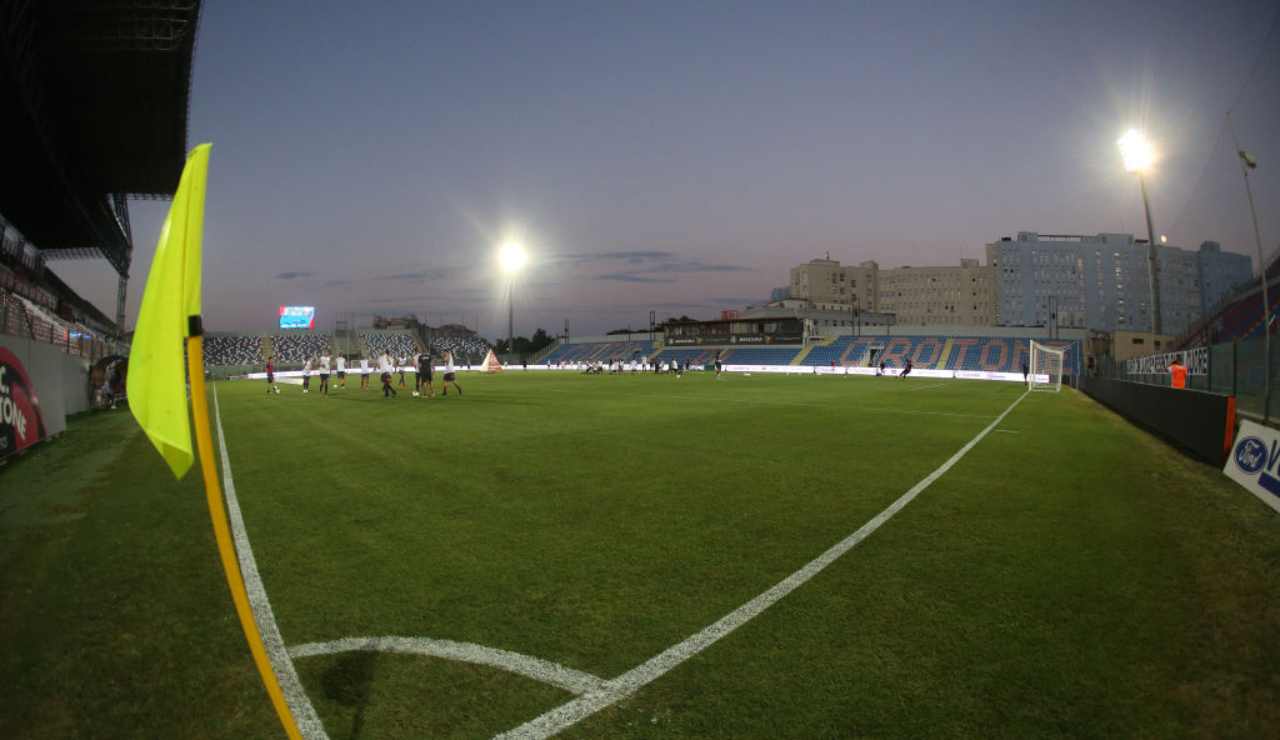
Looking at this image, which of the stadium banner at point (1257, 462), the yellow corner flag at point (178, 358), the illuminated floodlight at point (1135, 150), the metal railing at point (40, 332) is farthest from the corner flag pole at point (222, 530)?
the illuminated floodlight at point (1135, 150)

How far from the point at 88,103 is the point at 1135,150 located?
44280mm

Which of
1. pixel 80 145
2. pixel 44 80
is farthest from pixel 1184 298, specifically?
pixel 80 145

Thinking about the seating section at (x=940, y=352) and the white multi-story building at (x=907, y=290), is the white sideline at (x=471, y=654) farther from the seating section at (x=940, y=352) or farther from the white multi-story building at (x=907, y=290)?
the white multi-story building at (x=907, y=290)

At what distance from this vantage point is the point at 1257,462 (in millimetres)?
7340

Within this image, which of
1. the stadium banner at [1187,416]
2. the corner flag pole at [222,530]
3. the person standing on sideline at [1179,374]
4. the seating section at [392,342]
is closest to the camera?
the corner flag pole at [222,530]

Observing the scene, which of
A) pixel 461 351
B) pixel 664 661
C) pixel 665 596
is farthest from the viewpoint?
pixel 461 351

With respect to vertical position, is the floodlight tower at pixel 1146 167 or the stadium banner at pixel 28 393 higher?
the floodlight tower at pixel 1146 167

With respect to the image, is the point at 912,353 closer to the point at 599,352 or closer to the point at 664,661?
the point at 599,352

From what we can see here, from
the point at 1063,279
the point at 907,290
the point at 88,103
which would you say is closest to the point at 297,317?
the point at 88,103

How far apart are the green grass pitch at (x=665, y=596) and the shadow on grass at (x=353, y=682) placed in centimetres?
2

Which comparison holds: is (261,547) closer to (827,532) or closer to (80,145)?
(827,532)

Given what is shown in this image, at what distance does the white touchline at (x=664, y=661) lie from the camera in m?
2.60

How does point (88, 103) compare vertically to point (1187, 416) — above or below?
above

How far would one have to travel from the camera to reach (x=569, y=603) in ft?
12.7
